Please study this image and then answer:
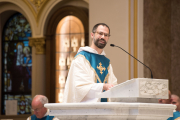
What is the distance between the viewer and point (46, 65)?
834cm

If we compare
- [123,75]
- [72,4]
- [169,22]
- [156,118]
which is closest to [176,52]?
[169,22]

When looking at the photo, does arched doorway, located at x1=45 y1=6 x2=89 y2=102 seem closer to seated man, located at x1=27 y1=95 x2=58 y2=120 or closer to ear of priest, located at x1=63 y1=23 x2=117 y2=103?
seated man, located at x1=27 y1=95 x2=58 y2=120

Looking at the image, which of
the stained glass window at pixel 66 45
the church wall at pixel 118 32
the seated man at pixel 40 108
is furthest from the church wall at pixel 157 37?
the stained glass window at pixel 66 45

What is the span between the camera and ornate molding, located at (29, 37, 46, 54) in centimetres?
833

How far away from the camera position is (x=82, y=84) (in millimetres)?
3006

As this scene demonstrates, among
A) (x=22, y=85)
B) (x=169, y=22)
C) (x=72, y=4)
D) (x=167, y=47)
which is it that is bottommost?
(x=22, y=85)

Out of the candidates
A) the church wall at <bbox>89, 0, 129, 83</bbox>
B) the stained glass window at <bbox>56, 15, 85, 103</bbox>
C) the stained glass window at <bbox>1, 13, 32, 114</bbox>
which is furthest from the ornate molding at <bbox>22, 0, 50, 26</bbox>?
the church wall at <bbox>89, 0, 129, 83</bbox>

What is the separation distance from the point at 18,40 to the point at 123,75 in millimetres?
4488

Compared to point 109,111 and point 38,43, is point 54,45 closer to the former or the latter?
point 38,43

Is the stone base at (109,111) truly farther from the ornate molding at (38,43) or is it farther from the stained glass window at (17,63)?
the stained glass window at (17,63)

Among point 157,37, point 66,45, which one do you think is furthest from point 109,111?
point 66,45

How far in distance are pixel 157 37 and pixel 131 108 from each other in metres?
4.49

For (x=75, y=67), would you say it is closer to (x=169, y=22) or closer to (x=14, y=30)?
(x=169, y=22)

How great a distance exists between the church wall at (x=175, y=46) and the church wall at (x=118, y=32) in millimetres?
1444
